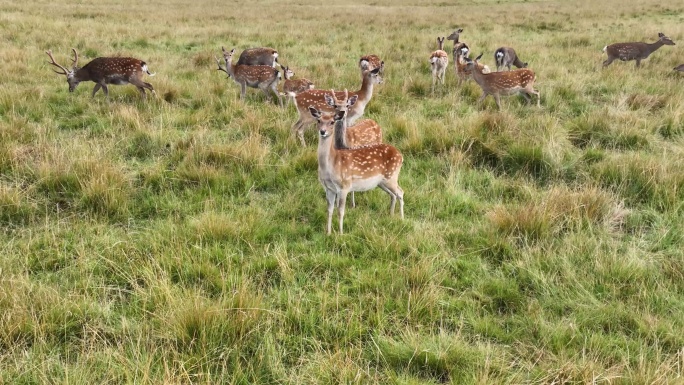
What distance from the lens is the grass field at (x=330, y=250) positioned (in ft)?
9.70

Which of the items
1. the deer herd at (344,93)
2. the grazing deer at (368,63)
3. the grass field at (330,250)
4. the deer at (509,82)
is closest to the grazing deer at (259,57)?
the deer herd at (344,93)

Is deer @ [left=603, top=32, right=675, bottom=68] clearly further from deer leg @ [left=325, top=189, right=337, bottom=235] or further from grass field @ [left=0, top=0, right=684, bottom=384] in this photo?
deer leg @ [left=325, top=189, right=337, bottom=235]

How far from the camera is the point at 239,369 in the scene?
2.83 meters

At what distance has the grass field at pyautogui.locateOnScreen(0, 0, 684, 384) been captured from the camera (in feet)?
9.70

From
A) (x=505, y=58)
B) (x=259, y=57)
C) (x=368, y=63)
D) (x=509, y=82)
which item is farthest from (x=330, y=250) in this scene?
(x=505, y=58)

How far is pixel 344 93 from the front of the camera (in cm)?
757

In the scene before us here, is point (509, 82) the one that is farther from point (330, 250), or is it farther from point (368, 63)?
point (330, 250)

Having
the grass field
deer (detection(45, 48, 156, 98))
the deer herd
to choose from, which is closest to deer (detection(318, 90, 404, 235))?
the deer herd

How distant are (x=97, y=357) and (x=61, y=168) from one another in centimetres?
325

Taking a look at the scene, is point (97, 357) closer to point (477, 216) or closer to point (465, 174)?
point (477, 216)

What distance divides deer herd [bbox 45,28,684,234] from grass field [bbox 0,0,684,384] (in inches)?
16.0

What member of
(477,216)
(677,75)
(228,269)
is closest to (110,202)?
(228,269)

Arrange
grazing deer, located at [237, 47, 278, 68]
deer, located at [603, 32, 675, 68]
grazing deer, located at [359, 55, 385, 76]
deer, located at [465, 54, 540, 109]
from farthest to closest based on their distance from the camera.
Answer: deer, located at [603, 32, 675, 68], grazing deer, located at [237, 47, 278, 68], grazing deer, located at [359, 55, 385, 76], deer, located at [465, 54, 540, 109]

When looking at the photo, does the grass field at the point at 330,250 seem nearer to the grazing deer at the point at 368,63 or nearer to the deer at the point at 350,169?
the deer at the point at 350,169
